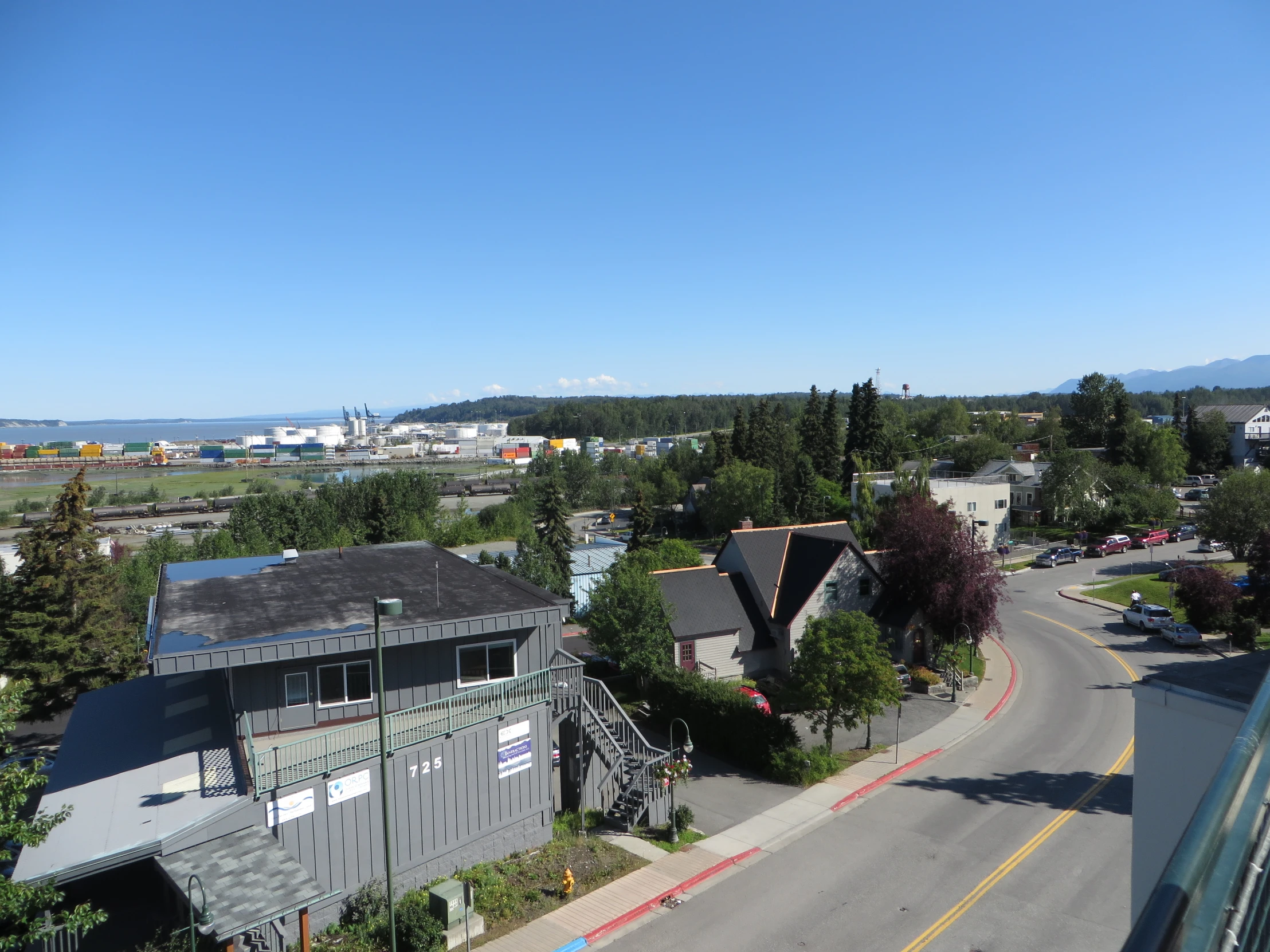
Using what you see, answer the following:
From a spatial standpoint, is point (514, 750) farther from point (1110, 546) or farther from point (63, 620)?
point (1110, 546)

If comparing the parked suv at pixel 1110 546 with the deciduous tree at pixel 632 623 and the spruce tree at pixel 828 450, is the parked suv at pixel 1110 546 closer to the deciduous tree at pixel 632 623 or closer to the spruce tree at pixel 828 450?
the spruce tree at pixel 828 450

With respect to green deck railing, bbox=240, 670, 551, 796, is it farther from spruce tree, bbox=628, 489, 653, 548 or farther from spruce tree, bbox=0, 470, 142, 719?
spruce tree, bbox=628, 489, 653, 548

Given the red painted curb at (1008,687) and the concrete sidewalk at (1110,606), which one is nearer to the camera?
the red painted curb at (1008,687)

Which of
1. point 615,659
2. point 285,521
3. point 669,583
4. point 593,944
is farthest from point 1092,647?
point 285,521

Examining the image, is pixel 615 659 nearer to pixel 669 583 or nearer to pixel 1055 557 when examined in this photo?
pixel 669 583

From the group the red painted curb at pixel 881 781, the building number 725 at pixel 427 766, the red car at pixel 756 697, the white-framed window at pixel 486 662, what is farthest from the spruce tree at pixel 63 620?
the red painted curb at pixel 881 781
